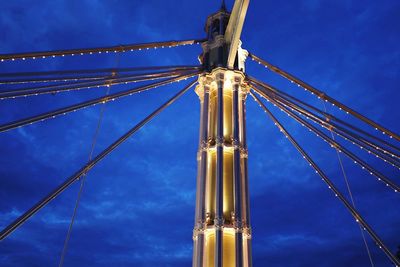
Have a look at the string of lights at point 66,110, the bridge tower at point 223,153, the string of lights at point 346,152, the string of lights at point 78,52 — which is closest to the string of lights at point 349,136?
the string of lights at point 346,152

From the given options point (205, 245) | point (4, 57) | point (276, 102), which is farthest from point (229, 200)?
point (4, 57)

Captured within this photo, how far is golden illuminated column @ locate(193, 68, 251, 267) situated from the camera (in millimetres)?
12305

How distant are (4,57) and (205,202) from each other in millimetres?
6507

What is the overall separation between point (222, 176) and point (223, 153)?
96cm

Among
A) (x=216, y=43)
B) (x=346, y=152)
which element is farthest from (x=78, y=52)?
(x=346, y=152)

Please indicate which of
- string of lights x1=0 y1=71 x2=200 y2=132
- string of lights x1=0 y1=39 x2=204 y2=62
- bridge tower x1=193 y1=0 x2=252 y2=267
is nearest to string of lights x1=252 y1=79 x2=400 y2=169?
bridge tower x1=193 y1=0 x2=252 y2=267

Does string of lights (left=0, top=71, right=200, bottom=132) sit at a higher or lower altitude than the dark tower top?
lower

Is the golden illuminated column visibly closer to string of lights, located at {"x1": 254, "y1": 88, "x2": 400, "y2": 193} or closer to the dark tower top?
the dark tower top

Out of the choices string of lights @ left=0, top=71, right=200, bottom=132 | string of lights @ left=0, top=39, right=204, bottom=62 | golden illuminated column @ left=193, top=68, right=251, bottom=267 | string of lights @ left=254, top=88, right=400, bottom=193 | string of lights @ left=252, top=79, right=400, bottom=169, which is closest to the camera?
string of lights @ left=0, top=71, right=200, bottom=132

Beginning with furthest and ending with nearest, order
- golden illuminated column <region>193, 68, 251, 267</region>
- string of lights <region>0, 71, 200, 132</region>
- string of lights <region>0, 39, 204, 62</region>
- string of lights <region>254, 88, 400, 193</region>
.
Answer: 1. string of lights <region>254, 88, 400, 193</region>
2. golden illuminated column <region>193, 68, 251, 267</region>
3. string of lights <region>0, 39, 204, 62</region>
4. string of lights <region>0, 71, 200, 132</region>

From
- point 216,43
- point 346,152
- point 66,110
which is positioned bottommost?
point 66,110

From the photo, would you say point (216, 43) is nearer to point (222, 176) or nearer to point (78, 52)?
point (78, 52)

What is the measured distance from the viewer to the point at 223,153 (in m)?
13.7

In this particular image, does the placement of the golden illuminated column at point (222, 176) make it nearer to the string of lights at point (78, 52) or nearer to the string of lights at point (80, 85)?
the string of lights at point (80, 85)
